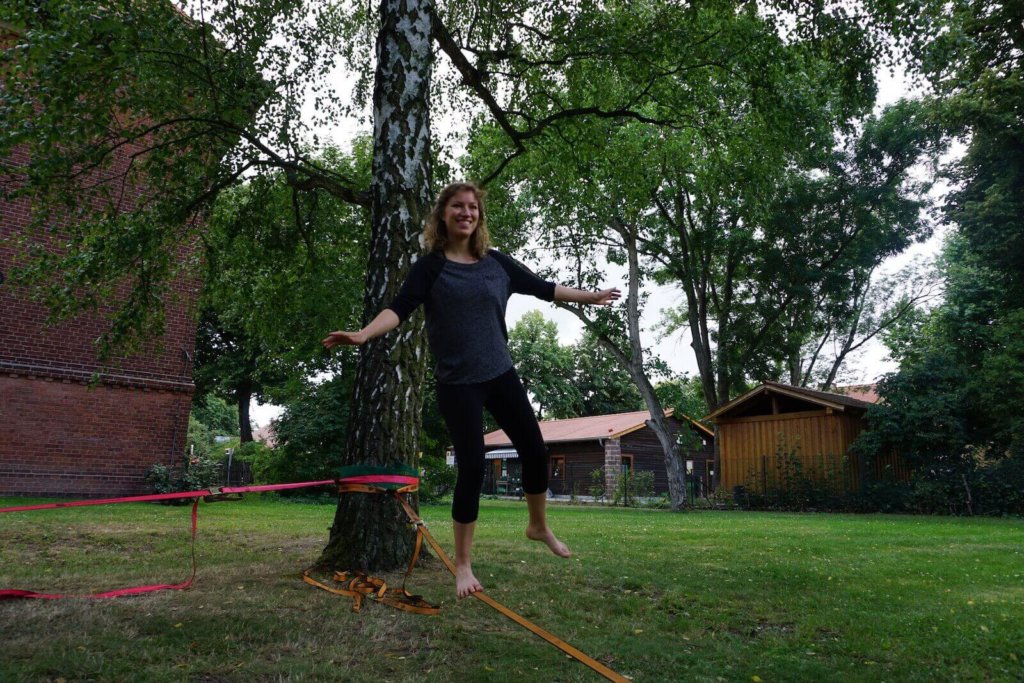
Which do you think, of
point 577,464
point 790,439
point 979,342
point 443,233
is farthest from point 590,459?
point 443,233

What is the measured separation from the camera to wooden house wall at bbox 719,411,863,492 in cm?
2359

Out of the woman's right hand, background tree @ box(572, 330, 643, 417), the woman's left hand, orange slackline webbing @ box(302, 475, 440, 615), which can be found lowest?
orange slackline webbing @ box(302, 475, 440, 615)

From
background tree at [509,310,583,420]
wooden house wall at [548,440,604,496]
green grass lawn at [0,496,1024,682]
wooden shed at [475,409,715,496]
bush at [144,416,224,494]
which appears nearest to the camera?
green grass lawn at [0,496,1024,682]

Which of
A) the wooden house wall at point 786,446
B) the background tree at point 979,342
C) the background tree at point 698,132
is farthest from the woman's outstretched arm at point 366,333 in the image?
the wooden house wall at point 786,446

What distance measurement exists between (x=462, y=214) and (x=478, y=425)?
3.94 ft

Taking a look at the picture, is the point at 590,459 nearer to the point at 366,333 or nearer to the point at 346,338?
the point at 366,333

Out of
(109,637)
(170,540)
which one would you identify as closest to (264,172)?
(170,540)

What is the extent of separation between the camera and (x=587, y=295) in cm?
425

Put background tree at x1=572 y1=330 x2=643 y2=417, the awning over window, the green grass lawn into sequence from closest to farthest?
the green grass lawn
the awning over window
background tree at x1=572 y1=330 x2=643 y2=417

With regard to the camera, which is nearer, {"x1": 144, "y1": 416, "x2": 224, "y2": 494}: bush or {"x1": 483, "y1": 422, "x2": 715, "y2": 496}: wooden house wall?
{"x1": 144, "y1": 416, "x2": 224, "y2": 494}: bush

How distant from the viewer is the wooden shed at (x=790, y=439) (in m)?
23.4

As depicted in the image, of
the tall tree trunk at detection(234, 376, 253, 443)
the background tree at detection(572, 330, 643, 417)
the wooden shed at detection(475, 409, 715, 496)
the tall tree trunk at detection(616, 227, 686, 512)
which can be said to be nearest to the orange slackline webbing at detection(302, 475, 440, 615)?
the tall tree trunk at detection(616, 227, 686, 512)

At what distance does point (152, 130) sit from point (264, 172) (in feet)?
4.77

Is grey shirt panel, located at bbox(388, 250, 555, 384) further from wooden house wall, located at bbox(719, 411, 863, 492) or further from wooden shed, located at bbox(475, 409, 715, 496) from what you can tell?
wooden shed, located at bbox(475, 409, 715, 496)
